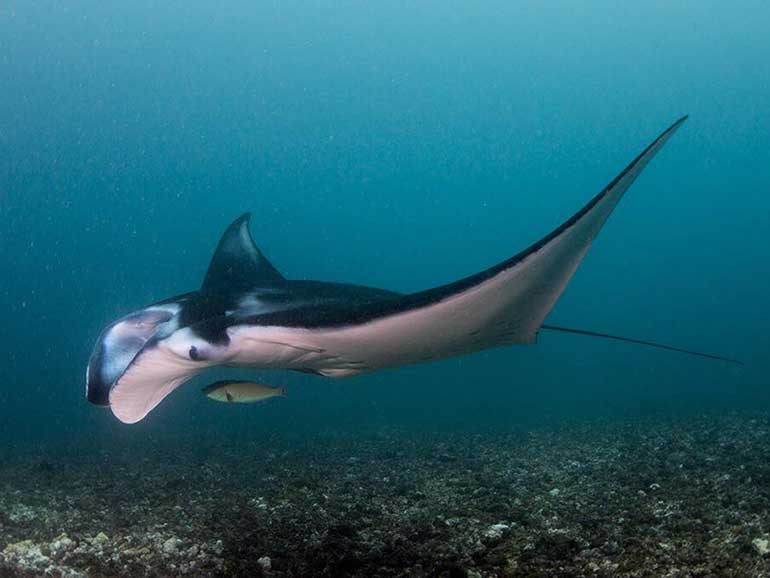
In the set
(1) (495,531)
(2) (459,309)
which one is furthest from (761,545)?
(2) (459,309)

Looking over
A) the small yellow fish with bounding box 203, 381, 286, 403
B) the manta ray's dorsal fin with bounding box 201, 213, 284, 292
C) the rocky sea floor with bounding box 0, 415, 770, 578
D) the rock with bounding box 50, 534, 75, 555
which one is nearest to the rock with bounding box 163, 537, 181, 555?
the rocky sea floor with bounding box 0, 415, 770, 578

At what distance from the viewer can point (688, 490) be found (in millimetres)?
3740

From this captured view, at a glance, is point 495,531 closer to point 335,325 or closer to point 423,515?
point 423,515

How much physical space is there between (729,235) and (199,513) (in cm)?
8176

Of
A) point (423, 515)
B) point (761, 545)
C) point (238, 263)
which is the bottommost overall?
point (423, 515)

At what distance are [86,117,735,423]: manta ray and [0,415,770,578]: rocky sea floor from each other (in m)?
0.85

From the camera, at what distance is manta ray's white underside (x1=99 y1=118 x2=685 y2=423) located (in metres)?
2.66

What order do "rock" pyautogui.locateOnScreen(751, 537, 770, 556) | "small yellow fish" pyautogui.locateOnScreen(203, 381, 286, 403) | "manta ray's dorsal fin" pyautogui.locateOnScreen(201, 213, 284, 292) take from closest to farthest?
Answer: "rock" pyautogui.locateOnScreen(751, 537, 770, 556)
"small yellow fish" pyautogui.locateOnScreen(203, 381, 286, 403)
"manta ray's dorsal fin" pyautogui.locateOnScreen(201, 213, 284, 292)

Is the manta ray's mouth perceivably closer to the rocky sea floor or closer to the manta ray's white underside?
the manta ray's white underside

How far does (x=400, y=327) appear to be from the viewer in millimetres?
2830

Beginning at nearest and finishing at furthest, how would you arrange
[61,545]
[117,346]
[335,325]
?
[335,325], [61,545], [117,346]

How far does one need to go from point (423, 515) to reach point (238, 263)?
3.26 meters

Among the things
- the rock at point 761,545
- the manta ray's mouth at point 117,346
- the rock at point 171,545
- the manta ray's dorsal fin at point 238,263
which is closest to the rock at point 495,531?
the rock at point 761,545

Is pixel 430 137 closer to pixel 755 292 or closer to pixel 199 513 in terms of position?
pixel 755 292
